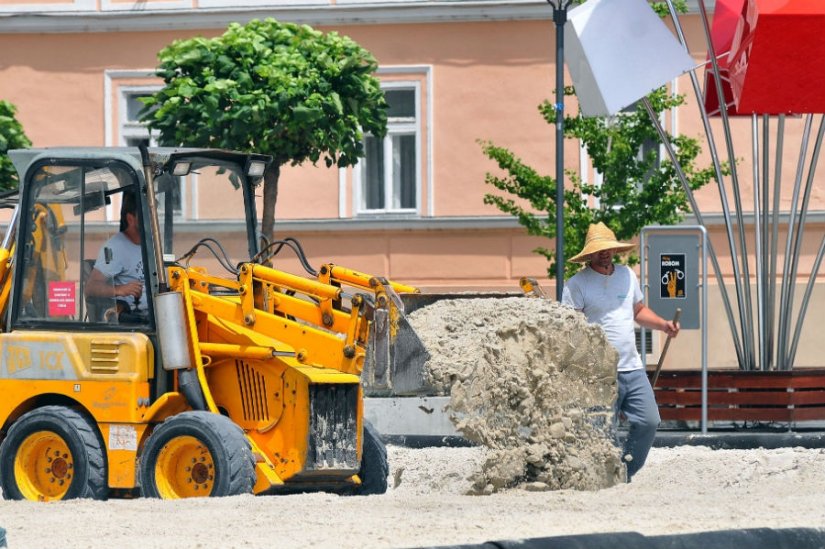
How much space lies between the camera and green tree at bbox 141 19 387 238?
782 inches

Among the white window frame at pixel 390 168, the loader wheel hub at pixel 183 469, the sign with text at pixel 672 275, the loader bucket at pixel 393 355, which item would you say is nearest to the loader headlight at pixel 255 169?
the loader bucket at pixel 393 355

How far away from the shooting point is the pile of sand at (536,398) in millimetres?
10797

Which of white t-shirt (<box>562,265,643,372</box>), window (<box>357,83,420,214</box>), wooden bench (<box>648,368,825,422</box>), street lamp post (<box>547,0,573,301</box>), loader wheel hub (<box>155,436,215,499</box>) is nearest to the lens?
loader wheel hub (<box>155,436,215,499</box>)

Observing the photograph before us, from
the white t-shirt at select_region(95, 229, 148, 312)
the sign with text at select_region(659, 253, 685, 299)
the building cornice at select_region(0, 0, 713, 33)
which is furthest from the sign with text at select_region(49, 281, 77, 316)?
the building cornice at select_region(0, 0, 713, 33)

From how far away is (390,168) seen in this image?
81.9 ft

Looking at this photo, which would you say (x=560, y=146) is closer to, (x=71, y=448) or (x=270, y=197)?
(x=270, y=197)

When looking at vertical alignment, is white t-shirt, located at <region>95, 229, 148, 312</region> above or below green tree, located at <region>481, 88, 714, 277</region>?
below

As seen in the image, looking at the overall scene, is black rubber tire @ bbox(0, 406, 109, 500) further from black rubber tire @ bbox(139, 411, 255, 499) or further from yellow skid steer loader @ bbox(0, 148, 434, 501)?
black rubber tire @ bbox(139, 411, 255, 499)

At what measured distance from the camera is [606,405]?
37.0 feet

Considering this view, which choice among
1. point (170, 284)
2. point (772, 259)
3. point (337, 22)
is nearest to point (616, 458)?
point (170, 284)

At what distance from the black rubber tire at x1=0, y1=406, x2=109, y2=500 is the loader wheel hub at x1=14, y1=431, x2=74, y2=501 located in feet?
0.11

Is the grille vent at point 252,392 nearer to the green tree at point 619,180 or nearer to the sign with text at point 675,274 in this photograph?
the sign with text at point 675,274

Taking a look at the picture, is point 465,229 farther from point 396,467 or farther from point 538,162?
point 396,467

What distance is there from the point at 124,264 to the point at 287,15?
561 inches
